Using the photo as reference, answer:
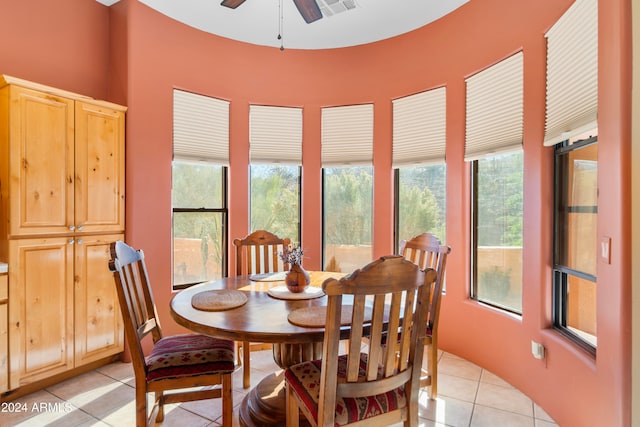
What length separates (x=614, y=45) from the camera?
1.58m

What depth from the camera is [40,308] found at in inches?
97.0

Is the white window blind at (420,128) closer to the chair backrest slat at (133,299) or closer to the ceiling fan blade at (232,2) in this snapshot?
the ceiling fan blade at (232,2)

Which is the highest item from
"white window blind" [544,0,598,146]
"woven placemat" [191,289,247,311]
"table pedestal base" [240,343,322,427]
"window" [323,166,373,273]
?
"white window blind" [544,0,598,146]

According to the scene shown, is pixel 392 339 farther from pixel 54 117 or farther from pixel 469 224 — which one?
pixel 54 117

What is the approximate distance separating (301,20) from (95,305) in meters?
3.10

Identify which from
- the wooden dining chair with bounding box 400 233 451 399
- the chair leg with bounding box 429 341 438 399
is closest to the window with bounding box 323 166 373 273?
the wooden dining chair with bounding box 400 233 451 399

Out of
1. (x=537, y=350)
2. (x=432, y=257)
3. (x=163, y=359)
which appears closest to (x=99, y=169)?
(x=163, y=359)

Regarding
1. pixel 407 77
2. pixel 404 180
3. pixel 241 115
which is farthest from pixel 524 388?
pixel 241 115

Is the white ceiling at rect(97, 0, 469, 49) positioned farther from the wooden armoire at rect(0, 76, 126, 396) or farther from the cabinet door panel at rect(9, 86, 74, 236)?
the cabinet door panel at rect(9, 86, 74, 236)

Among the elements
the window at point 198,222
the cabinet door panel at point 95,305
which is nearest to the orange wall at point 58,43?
the window at point 198,222

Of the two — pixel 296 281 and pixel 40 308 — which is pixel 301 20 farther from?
pixel 40 308

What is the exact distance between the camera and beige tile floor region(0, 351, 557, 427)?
2.16 m

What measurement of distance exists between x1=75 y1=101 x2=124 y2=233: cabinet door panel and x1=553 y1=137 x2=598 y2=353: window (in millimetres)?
3334

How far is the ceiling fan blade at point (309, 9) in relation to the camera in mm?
2273
